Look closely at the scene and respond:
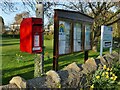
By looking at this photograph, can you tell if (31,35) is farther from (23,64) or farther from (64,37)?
(23,64)

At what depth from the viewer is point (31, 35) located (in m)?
5.36

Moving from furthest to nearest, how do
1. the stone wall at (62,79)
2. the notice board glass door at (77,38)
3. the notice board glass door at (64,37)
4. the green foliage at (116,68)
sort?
the notice board glass door at (77,38)
the green foliage at (116,68)
the notice board glass door at (64,37)
the stone wall at (62,79)

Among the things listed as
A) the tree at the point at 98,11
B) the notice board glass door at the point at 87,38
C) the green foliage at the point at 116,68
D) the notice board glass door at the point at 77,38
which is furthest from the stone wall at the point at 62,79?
the tree at the point at 98,11

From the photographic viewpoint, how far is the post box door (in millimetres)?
5438

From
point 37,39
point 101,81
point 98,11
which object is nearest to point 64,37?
point 37,39

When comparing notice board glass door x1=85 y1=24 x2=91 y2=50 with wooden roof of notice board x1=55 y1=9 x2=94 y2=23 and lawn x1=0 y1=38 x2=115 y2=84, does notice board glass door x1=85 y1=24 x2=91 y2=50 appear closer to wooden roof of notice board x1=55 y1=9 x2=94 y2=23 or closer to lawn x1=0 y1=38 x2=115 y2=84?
wooden roof of notice board x1=55 y1=9 x2=94 y2=23

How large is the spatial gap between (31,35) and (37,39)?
21 cm

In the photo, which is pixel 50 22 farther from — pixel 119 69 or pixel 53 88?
pixel 53 88

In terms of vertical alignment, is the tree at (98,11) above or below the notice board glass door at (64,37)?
above

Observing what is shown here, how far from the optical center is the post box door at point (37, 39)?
17.8 feet

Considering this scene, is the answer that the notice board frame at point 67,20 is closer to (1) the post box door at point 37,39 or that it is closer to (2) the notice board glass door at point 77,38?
(2) the notice board glass door at point 77,38

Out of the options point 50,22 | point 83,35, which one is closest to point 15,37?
point 50,22

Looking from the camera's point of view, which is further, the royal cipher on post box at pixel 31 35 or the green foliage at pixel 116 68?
the green foliage at pixel 116 68

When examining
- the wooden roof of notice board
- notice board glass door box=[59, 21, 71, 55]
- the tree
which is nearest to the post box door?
the wooden roof of notice board
